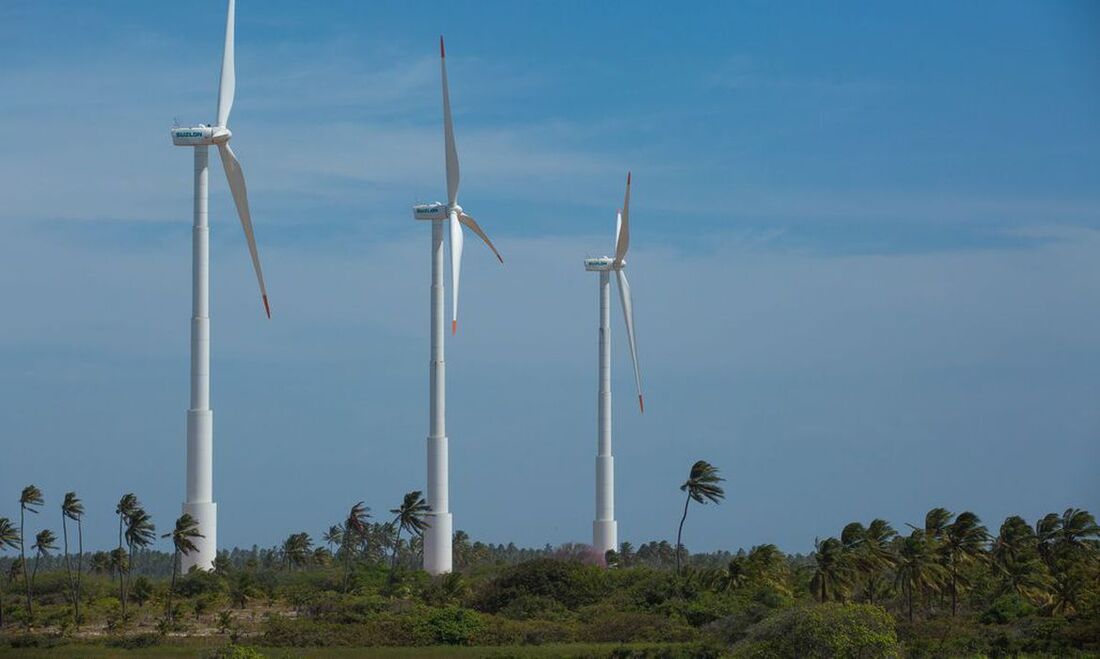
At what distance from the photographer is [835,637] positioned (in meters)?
69.8

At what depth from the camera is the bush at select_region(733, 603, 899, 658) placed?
69.9 m

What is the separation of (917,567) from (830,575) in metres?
4.54

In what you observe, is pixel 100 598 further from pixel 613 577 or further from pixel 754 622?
pixel 754 622

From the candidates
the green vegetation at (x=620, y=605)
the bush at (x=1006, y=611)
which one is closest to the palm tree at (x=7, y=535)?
the green vegetation at (x=620, y=605)

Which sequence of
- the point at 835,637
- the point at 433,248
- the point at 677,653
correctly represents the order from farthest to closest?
the point at 433,248
the point at 677,653
the point at 835,637

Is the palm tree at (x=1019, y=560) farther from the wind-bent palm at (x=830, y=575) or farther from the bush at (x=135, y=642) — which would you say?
the bush at (x=135, y=642)

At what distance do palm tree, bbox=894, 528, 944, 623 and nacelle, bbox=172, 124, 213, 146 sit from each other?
163 feet

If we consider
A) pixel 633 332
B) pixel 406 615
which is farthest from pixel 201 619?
pixel 633 332

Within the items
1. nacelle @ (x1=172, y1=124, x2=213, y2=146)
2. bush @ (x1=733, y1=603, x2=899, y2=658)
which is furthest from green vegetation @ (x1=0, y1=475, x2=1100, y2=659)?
nacelle @ (x1=172, y1=124, x2=213, y2=146)

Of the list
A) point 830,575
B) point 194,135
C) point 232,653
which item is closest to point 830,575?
point 830,575

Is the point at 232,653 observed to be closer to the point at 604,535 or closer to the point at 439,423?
the point at 439,423

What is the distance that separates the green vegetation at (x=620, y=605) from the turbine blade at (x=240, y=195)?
17.6 metres

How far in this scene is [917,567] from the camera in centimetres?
8906

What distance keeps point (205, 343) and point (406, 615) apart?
25.9 m
